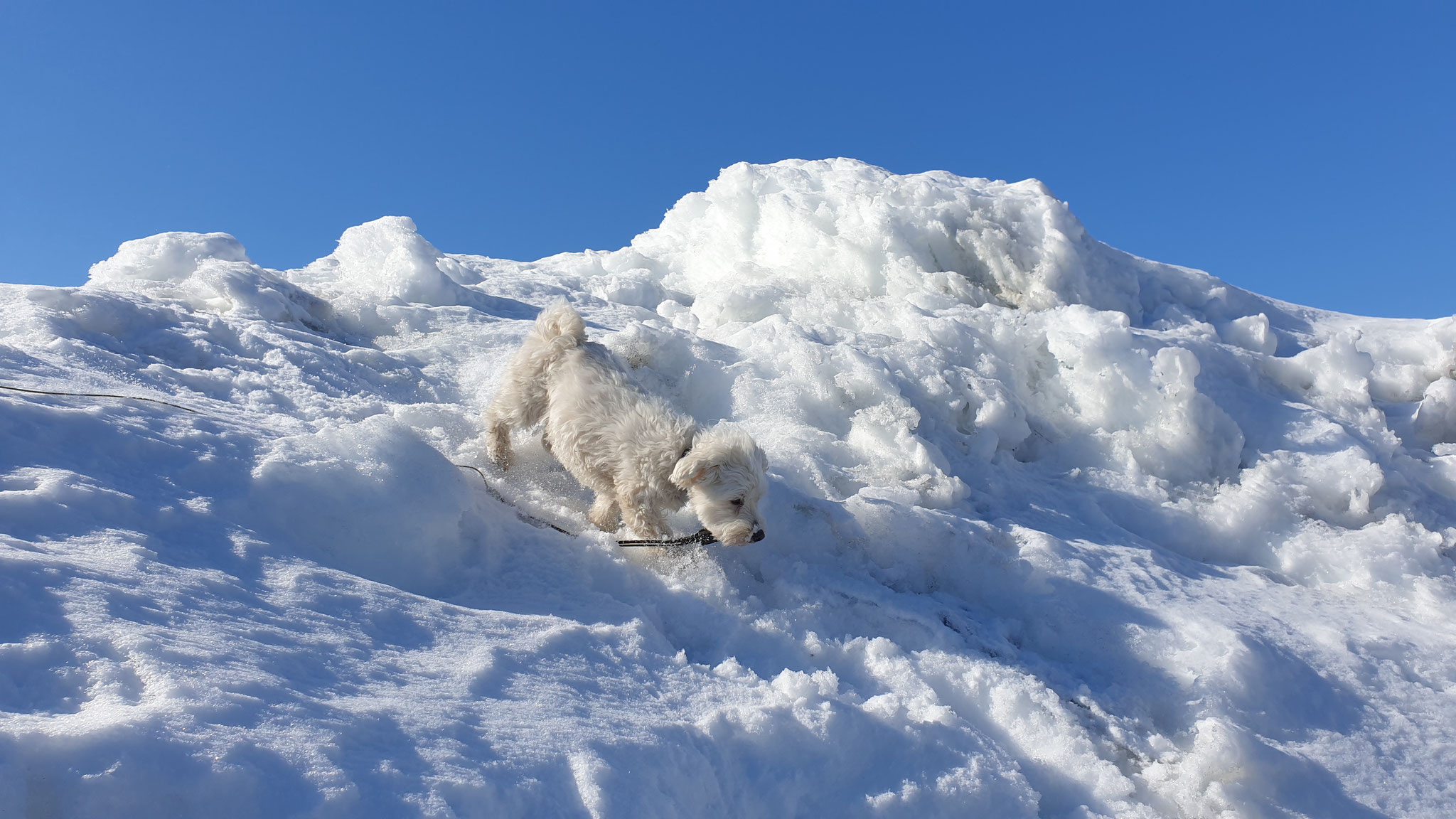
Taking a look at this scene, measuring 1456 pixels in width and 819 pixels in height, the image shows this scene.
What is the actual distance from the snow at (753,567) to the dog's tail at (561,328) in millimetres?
785

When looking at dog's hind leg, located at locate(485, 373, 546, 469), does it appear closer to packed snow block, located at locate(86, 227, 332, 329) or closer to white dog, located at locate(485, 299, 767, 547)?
white dog, located at locate(485, 299, 767, 547)

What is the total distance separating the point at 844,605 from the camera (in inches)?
166

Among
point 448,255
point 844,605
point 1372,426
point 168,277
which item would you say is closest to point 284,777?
point 844,605

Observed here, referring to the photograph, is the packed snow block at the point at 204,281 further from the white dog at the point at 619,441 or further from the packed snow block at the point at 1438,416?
the packed snow block at the point at 1438,416

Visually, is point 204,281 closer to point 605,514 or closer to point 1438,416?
point 605,514

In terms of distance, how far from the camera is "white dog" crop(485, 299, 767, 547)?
427 cm

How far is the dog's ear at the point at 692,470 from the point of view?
4.21 m

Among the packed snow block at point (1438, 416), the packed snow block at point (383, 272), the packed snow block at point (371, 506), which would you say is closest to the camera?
the packed snow block at point (371, 506)

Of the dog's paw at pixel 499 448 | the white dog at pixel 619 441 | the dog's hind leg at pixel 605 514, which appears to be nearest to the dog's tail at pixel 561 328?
the white dog at pixel 619 441

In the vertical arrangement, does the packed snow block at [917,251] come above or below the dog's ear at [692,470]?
above

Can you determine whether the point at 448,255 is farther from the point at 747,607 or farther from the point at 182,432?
the point at 747,607

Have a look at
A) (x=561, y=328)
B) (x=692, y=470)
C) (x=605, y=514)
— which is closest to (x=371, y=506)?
(x=605, y=514)

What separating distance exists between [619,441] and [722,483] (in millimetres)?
720

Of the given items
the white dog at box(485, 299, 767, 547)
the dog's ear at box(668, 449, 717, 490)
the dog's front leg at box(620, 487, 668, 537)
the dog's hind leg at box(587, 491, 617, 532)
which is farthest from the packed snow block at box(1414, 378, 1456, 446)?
the dog's hind leg at box(587, 491, 617, 532)
